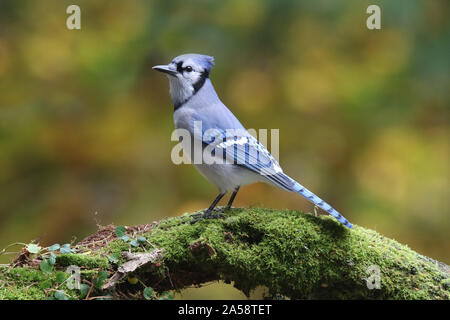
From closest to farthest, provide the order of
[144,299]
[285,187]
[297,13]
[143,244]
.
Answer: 1. [144,299]
2. [143,244]
3. [285,187]
4. [297,13]

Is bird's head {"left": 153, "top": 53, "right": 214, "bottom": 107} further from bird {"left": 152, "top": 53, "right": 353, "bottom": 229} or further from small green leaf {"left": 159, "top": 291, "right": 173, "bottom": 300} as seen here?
small green leaf {"left": 159, "top": 291, "right": 173, "bottom": 300}

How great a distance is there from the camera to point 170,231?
3125 mm

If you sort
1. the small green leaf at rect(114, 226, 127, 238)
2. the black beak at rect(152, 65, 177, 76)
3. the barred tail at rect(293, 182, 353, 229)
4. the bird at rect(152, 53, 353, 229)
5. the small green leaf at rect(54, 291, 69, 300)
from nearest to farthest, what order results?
the small green leaf at rect(54, 291, 69, 300)
the small green leaf at rect(114, 226, 127, 238)
the barred tail at rect(293, 182, 353, 229)
the bird at rect(152, 53, 353, 229)
the black beak at rect(152, 65, 177, 76)

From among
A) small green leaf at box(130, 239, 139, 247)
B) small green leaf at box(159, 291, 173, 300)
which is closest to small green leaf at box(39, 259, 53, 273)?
A: small green leaf at box(130, 239, 139, 247)

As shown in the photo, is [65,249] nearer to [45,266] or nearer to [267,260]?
[45,266]

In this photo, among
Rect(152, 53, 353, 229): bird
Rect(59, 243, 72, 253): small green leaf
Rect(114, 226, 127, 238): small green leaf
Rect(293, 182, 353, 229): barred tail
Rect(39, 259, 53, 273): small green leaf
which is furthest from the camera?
Rect(152, 53, 353, 229): bird

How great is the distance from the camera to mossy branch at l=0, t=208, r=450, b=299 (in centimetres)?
286

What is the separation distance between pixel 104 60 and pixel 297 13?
217 cm

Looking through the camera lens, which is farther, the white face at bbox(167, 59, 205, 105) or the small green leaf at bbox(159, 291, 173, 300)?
the white face at bbox(167, 59, 205, 105)

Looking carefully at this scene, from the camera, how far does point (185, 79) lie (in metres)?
3.83

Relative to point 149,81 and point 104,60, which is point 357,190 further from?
point 104,60

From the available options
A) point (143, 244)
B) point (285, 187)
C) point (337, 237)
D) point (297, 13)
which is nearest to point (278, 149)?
point (297, 13)

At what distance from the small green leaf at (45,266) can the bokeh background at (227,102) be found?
2.51 m

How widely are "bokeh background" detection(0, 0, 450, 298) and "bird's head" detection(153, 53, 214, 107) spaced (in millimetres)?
1480
